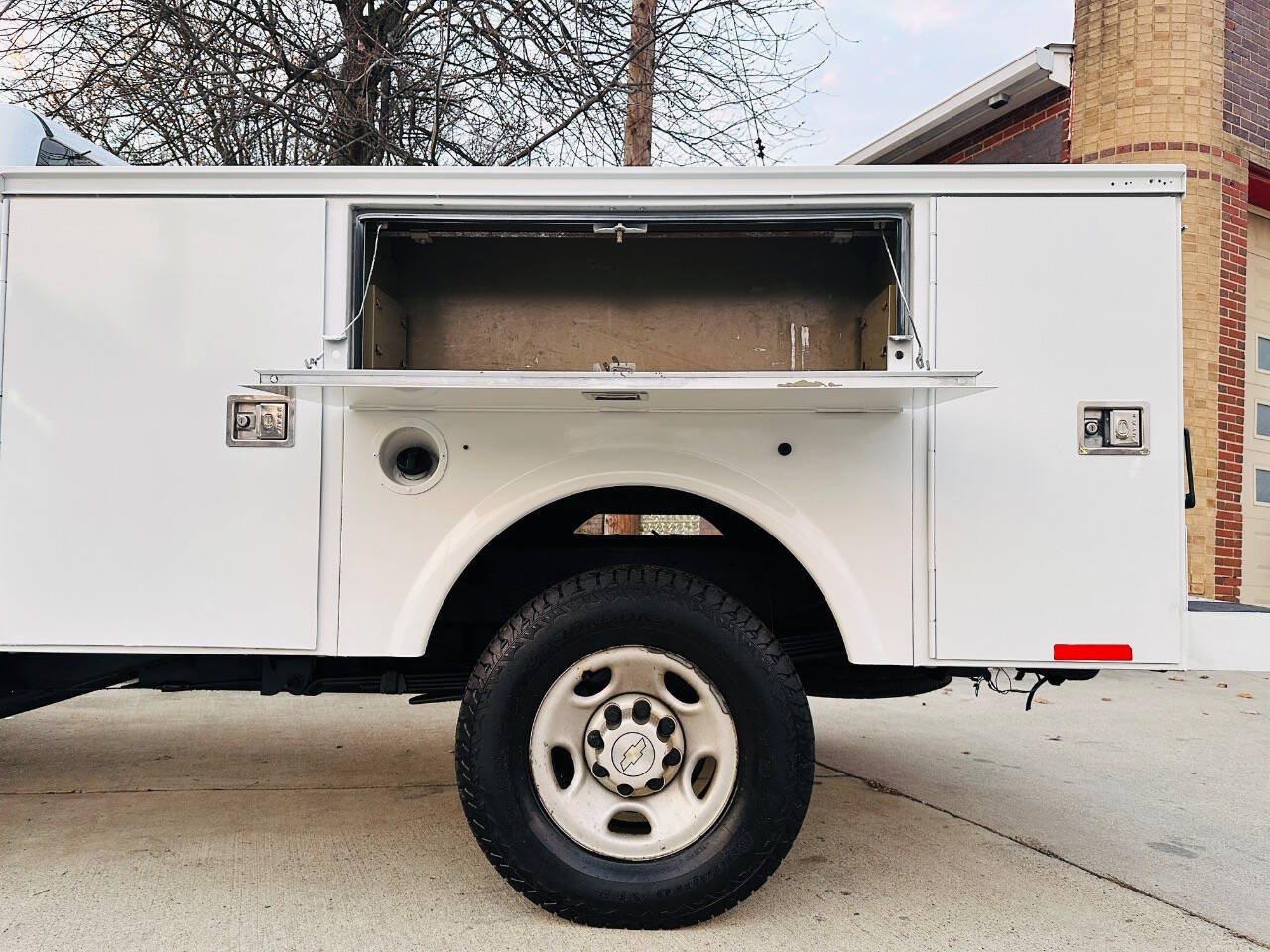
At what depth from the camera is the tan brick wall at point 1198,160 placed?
7.02 metres

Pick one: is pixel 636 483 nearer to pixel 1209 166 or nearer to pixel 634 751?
pixel 634 751

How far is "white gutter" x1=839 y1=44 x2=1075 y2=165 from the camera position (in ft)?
25.1

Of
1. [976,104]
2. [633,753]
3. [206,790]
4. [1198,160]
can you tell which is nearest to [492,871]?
[633,753]

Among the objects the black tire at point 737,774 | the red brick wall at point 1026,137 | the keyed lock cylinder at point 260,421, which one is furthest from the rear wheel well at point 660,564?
the red brick wall at point 1026,137

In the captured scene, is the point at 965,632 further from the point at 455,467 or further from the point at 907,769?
the point at 907,769

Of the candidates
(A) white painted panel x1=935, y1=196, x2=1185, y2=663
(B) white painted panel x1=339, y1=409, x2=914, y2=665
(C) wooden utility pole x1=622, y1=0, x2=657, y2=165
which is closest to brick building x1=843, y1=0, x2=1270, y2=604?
(C) wooden utility pole x1=622, y1=0, x2=657, y2=165

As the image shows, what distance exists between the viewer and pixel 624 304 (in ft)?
11.7

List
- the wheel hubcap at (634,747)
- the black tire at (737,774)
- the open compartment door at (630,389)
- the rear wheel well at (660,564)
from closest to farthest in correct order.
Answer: the open compartment door at (630,389) < the black tire at (737,774) < the wheel hubcap at (634,747) < the rear wheel well at (660,564)

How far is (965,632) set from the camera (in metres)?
2.58

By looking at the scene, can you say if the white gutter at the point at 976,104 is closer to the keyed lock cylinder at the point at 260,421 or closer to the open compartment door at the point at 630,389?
the open compartment door at the point at 630,389

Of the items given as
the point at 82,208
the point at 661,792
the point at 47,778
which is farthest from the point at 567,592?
the point at 47,778

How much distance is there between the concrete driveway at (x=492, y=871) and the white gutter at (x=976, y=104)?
538 cm

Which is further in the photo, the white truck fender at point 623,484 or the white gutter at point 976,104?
the white gutter at point 976,104

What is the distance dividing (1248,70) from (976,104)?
2068mm
